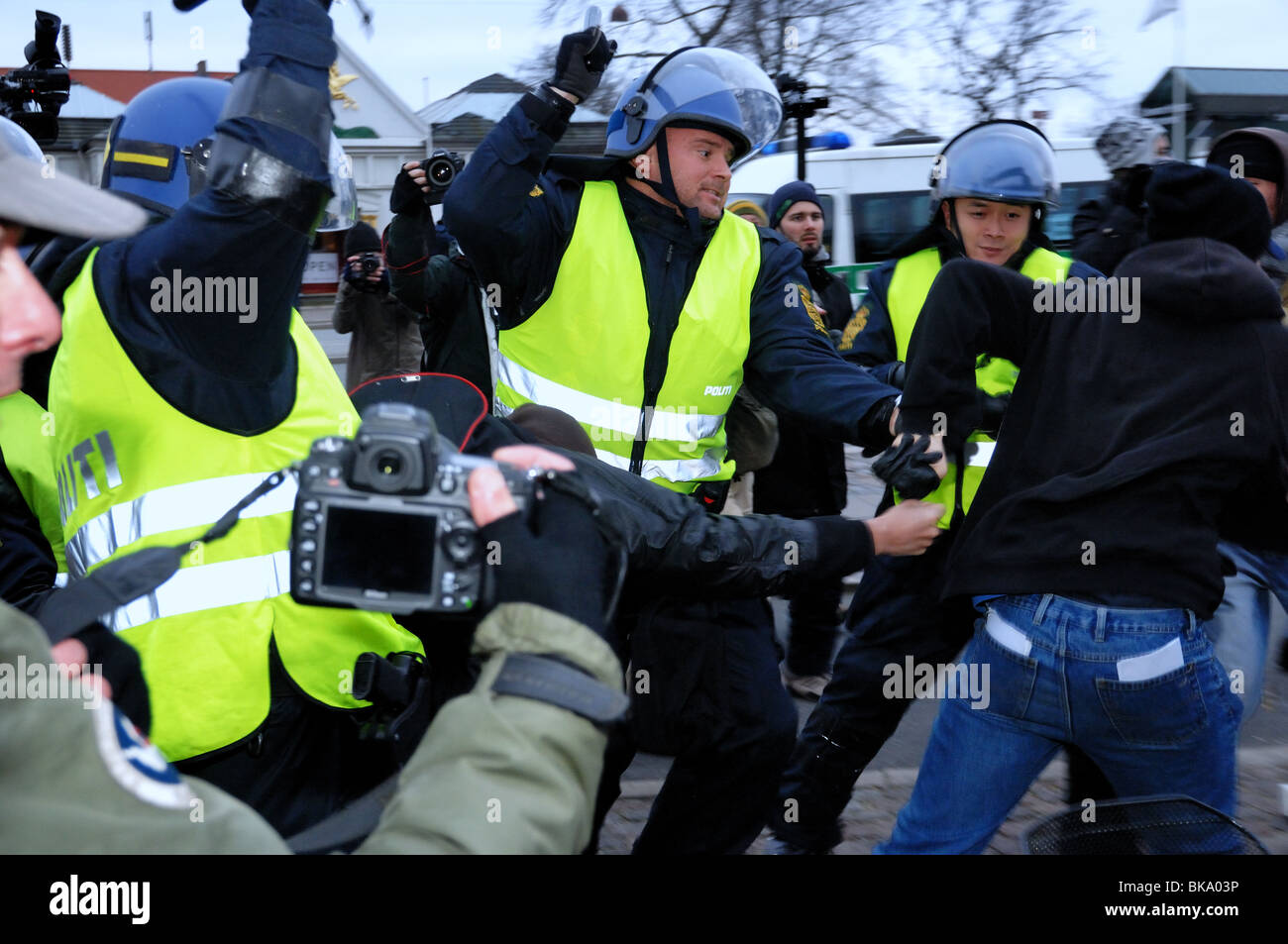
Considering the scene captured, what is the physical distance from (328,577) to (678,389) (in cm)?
183

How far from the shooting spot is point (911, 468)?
8.59ft

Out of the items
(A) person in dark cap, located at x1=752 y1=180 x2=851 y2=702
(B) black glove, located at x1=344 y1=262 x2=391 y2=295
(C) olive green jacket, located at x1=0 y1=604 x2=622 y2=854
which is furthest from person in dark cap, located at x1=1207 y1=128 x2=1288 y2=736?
(B) black glove, located at x1=344 y1=262 x2=391 y2=295

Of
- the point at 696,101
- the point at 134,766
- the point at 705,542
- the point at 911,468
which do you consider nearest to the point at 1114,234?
the point at 696,101

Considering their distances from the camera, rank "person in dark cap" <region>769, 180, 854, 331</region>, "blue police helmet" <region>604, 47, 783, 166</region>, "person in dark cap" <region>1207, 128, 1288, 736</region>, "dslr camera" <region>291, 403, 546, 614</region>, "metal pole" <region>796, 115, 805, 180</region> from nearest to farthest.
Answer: "dslr camera" <region>291, 403, 546, 614</region> → "person in dark cap" <region>1207, 128, 1288, 736</region> → "blue police helmet" <region>604, 47, 783, 166</region> → "person in dark cap" <region>769, 180, 854, 331</region> → "metal pole" <region>796, 115, 805, 180</region>

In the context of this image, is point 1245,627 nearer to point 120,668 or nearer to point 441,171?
point 120,668

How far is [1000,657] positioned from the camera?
2.46 meters

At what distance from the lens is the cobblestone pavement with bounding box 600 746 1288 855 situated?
3648 mm

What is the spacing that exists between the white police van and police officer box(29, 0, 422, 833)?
1198 cm

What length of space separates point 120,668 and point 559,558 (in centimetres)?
71

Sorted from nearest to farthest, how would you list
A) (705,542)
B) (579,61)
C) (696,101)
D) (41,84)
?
(705,542), (579,61), (696,101), (41,84)

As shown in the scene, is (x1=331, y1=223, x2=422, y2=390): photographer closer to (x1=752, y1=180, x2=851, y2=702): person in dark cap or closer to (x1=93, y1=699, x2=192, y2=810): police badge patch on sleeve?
(x1=752, y1=180, x2=851, y2=702): person in dark cap

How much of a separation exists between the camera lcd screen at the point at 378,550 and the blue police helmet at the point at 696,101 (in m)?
2.07

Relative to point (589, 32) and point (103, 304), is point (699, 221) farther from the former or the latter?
point (103, 304)
